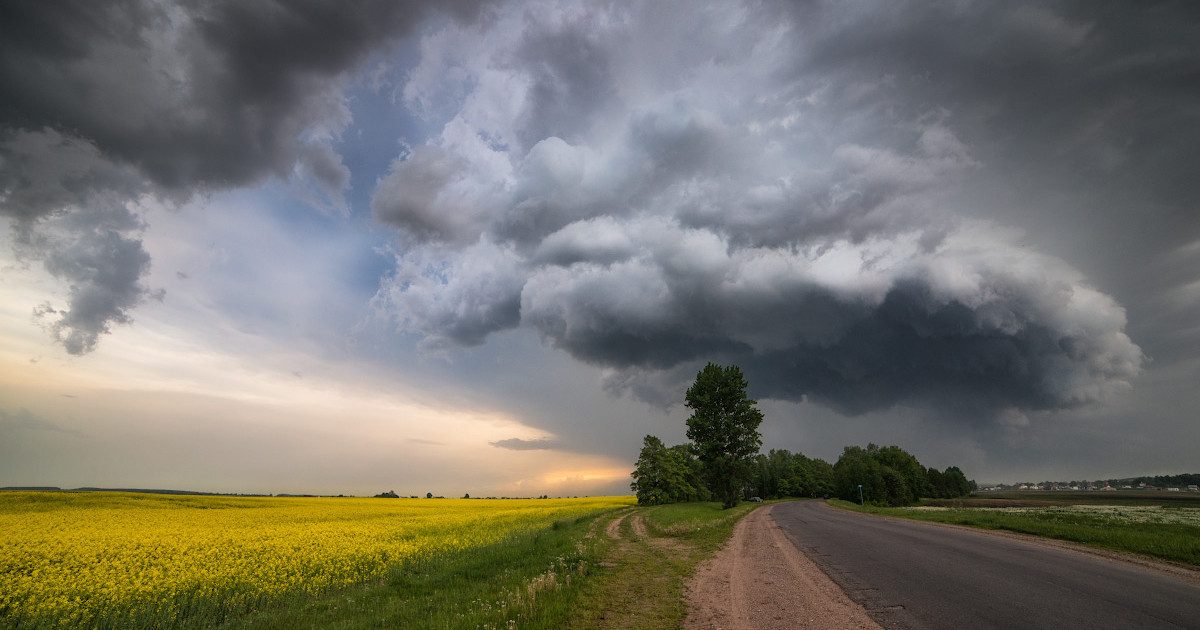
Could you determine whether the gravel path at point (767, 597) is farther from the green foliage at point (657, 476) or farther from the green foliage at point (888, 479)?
the green foliage at point (888, 479)

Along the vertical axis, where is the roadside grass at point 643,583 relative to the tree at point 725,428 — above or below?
below

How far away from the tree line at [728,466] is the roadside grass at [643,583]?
94.1 feet

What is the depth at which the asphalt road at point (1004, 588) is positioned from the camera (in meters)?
7.43

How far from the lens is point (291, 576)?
14.8 meters

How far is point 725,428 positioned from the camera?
50.3m

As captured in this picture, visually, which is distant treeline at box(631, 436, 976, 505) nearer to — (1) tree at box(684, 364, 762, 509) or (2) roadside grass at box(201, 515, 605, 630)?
(1) tree at box(684, 364, 762, 509)

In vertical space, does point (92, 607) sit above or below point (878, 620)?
below

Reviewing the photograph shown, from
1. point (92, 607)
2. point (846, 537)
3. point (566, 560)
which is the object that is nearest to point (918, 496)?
point (846, 537)

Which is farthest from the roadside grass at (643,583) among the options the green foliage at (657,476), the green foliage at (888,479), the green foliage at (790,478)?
the green foliage at (790,478)

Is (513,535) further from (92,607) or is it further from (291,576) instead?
(92,607)

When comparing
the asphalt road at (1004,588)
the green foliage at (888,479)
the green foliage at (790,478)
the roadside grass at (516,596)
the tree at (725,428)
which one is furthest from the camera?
the green foliage at (790,478)

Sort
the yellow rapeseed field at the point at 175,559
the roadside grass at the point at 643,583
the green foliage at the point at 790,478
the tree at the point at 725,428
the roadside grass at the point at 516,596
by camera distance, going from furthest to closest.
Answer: the green foliage at the point at 790,478 → the tree at the point at 725,428 → the yellow rapeseed field at the point at 175,559 → the roadside grass at the point at 516,596 → the roadside grass at the point at 643,583

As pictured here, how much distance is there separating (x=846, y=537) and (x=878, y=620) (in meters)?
12.9

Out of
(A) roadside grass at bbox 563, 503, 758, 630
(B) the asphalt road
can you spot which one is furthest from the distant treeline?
(B) the asphalt road
